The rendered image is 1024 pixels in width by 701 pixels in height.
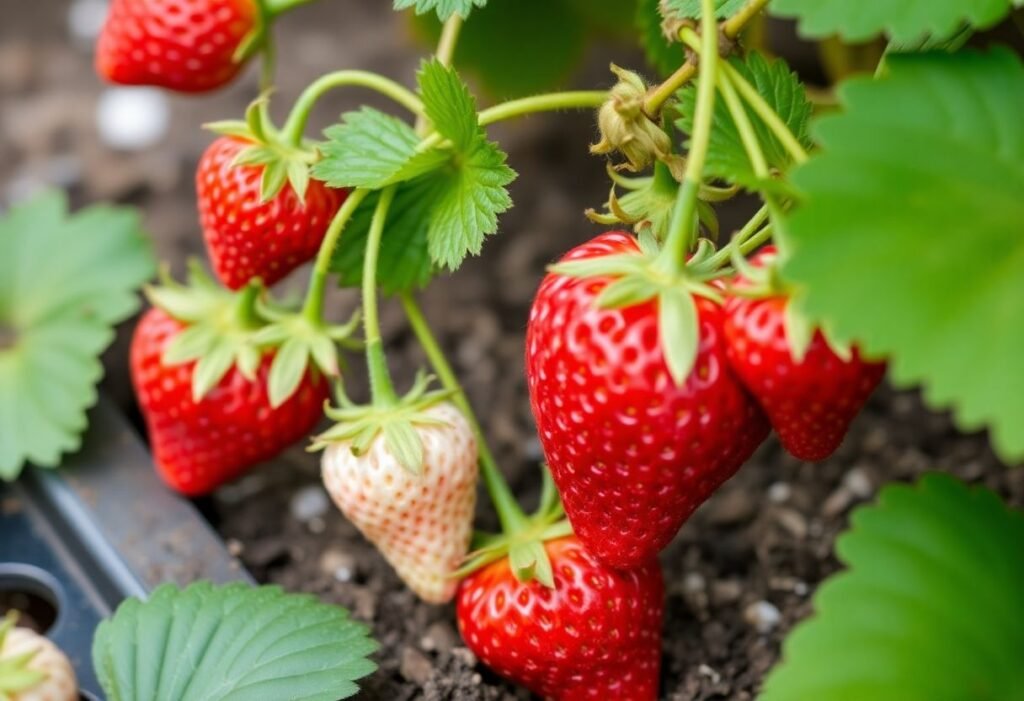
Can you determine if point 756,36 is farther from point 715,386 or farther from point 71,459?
point 71,459

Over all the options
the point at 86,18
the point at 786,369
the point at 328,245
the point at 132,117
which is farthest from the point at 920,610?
the point at 86,18

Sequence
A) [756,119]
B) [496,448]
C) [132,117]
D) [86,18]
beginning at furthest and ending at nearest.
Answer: [86,18] → [132,117] → [496,448] → [756,119]

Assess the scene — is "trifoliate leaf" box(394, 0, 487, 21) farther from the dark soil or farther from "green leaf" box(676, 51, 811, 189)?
the dark soil

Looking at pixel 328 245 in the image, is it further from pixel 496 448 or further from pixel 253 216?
pixel 496 448

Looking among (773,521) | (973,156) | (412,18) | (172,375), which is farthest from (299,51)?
(973,156)

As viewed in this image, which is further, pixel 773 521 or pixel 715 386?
pixel 773 521

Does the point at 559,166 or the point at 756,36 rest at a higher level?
the point at 756,36
